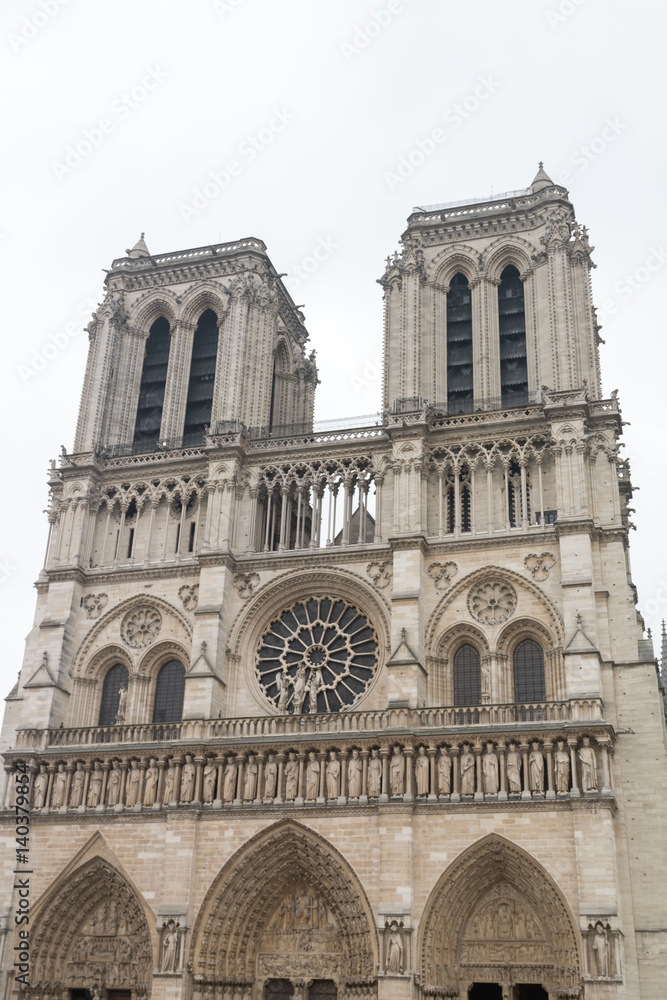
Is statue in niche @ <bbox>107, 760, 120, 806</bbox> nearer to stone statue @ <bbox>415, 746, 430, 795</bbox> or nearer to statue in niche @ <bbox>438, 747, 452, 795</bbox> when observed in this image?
stone statue @ <bbox>415, 746, 430, 795</bbox>

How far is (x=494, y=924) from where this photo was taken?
24.5 m

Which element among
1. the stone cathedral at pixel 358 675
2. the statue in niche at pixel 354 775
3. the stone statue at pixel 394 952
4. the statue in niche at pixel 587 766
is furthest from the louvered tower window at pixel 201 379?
the stone statue at pixel 394 952

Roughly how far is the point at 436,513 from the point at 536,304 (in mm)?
7366

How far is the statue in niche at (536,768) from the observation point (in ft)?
80.1

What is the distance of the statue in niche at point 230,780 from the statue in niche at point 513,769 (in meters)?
6.97

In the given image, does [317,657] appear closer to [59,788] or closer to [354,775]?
[354,775]

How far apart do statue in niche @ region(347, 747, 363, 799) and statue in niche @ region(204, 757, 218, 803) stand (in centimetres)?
359

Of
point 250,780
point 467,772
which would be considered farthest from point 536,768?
point 250,780

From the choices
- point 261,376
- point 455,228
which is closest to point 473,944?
point 261,376

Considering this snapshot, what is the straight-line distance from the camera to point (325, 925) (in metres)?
25.8

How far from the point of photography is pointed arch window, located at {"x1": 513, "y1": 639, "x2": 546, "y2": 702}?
27.0 meters

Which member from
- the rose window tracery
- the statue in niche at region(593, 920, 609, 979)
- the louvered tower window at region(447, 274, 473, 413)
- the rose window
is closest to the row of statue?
the rose window

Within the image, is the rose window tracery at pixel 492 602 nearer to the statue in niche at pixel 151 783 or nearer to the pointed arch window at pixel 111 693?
the statue in niche at pixel 151 783

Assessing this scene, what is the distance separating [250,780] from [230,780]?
1.77ft
